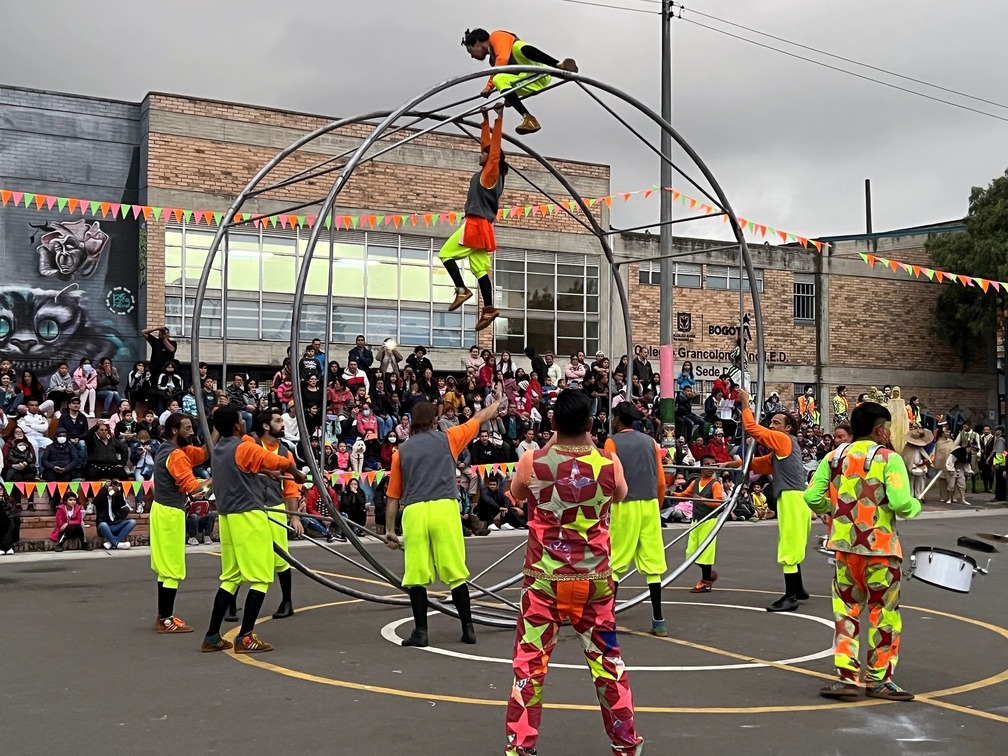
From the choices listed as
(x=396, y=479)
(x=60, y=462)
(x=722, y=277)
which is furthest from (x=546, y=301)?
(x=396, y=479)

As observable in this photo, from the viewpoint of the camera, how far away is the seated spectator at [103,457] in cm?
1725

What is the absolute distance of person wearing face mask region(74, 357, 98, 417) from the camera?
1956 centimetres

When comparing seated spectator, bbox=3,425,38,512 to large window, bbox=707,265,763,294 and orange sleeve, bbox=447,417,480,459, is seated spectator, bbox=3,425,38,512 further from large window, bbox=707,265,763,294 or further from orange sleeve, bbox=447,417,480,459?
large window, bbox=707,265,763,294

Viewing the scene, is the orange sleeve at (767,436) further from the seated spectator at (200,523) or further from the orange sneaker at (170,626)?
the seated spectator at (200,523)

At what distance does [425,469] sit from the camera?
873cm

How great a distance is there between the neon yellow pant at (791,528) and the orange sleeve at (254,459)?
191 inches

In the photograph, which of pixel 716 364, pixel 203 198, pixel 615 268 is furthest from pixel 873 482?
pixel 716 364

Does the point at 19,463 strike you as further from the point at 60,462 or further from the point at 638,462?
the point at 638,462

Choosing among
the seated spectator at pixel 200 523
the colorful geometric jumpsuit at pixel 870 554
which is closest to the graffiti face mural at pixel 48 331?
the seated spectator at pixel 200 523

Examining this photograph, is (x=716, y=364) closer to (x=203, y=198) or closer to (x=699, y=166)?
(x=203, y=198)

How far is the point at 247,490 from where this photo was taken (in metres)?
8.67

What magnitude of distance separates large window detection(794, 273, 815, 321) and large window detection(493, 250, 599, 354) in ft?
28.3

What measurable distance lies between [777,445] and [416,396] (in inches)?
404

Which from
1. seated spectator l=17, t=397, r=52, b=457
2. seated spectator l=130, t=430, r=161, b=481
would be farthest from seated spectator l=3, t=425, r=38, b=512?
seated spectator l=130, t=430, r=161, b=481
